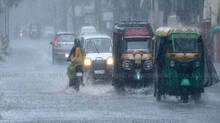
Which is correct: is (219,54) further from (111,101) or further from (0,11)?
(0,11)

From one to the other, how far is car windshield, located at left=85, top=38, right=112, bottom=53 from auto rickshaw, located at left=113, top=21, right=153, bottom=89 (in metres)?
3.56

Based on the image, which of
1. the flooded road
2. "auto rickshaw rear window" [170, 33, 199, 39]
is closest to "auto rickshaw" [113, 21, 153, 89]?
the flooded road

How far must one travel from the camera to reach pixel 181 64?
16812mm

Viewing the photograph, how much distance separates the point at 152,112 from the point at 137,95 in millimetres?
4506

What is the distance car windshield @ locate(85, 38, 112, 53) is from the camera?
24109 mm

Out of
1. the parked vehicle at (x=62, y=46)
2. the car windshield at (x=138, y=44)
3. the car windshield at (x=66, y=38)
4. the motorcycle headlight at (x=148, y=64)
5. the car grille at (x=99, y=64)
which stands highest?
the car windshield at (x=138, y=44)

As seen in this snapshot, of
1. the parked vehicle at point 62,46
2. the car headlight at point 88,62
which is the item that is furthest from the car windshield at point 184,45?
the parked vehicle at point 62,46

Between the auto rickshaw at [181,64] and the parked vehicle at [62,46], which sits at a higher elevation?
the auto rickshaw at [181,64]

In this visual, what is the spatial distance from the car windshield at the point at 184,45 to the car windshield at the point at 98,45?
23.3 ft

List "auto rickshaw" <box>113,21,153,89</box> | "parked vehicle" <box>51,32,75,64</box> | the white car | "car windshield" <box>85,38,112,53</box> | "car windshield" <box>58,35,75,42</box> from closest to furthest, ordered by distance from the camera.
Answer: "auto rickshaw" <box>113,21,153,89</box>
the white car
"car windshield" <box>85,38,112,53</box>
"parked vehicle" <box>51,32,75,64</box>
"car windshield" <box>58,35,75,42</box>

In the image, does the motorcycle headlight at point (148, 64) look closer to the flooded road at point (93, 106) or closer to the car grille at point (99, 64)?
the flooded road at point (93, 106)

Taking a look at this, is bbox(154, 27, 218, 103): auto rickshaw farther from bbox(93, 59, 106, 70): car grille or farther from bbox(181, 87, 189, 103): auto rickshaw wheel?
bbox(93, 59, 106, 70): car grille

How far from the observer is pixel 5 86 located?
2205 centimetres

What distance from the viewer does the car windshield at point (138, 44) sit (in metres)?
20.3
